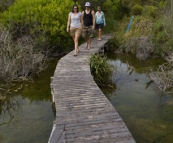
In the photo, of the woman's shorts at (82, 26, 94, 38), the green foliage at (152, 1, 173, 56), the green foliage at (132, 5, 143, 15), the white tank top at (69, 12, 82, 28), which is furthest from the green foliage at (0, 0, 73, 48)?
the green foliage at (132, 5, 143, 15)

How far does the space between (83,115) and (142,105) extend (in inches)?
107

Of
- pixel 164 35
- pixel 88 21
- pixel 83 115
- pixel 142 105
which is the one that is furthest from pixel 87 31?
pixel 83 115

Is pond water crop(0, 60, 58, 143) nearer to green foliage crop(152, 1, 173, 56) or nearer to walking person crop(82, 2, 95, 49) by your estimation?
walking person crop(82, 2, 95, 49)

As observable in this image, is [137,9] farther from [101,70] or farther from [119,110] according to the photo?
[119,110]

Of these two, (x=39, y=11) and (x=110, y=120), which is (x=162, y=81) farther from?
(x=39, y=11)

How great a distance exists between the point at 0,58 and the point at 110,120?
5408 millimetres

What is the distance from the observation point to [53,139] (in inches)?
162

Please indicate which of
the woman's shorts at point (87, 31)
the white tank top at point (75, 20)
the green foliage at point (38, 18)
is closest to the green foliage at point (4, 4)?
the green foliage at point (38, 18)

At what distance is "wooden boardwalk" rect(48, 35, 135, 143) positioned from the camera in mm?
4211

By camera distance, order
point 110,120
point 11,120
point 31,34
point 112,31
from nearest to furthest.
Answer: point 110,120 < point 11,120 < point 31,34 < point 112,31

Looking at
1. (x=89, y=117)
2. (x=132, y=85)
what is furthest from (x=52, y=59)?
(x=89, y=117)

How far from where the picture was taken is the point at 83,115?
5008 millimetres

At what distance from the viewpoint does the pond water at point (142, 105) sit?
5676 millimetres

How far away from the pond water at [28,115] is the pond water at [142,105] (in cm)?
203
